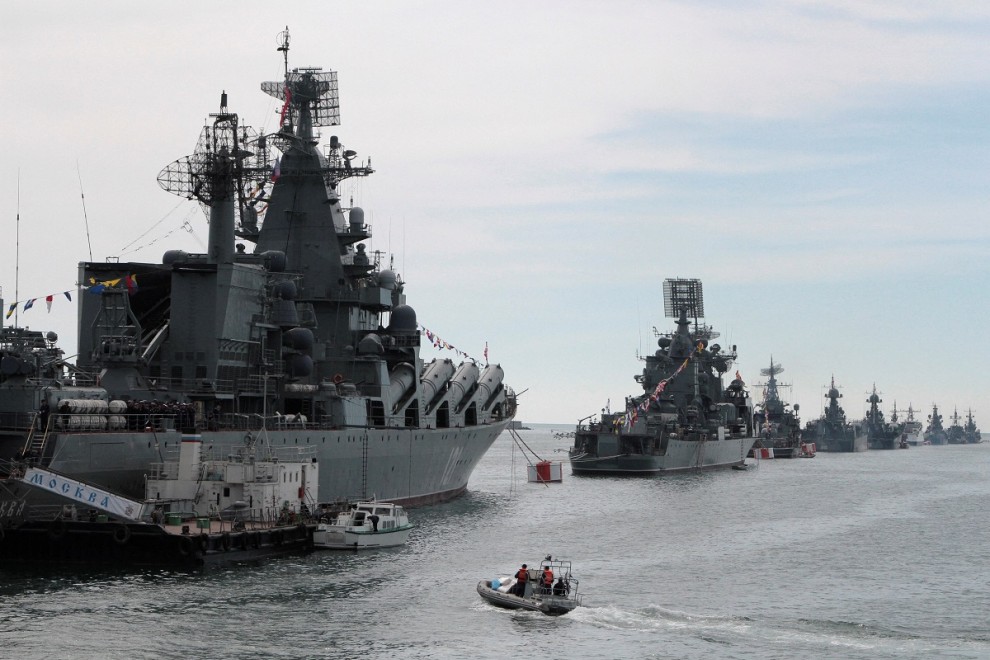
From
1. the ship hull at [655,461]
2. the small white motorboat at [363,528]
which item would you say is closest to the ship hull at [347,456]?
the small white motorboat at [363,528]

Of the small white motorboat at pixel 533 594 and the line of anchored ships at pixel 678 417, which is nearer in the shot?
the small white motorboat at pixel 533 594

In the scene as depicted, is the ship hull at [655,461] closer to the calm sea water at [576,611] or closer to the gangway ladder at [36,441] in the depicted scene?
the calm sea water at [576,611]

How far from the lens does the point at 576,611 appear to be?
37.2 meters

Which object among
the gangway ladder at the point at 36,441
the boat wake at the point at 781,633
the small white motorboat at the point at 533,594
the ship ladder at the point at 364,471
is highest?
the gangway ladder at the point at 36,441

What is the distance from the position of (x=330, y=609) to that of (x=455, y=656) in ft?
20.1

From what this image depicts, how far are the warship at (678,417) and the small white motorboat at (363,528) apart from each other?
188 ft

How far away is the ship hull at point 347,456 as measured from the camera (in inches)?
1742

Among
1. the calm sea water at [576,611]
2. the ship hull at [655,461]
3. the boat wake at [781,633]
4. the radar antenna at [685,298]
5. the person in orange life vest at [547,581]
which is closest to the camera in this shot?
the calm sea water at [576,611]

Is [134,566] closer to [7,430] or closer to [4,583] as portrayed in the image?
[4,583]

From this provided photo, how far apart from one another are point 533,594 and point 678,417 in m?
82.3

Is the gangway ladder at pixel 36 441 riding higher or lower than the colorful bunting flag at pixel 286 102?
lower

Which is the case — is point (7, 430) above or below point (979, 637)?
above

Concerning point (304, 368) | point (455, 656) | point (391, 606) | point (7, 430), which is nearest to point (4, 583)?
point (7, 430)

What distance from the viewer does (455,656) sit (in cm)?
3173
